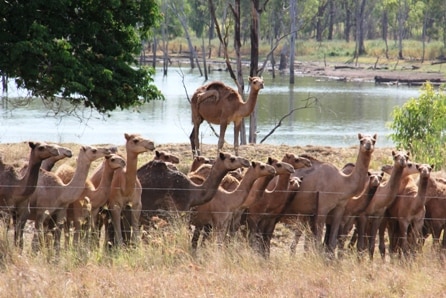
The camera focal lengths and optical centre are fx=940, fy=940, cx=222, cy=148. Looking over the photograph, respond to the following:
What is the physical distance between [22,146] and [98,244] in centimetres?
969

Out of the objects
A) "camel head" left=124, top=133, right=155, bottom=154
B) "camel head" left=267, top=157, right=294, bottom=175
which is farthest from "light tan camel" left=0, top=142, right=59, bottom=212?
"camel head" left=267, top=157, right=294, bottom=175

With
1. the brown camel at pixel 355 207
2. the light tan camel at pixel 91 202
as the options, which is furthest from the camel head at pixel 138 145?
the brown camel at pixel 355 207

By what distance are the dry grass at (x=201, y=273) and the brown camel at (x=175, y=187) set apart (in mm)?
319

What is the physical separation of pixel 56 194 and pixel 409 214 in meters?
4.47

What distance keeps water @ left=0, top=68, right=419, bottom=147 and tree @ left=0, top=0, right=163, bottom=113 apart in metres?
2.99

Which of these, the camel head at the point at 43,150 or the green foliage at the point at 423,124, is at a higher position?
the camel head at the point at 43,150

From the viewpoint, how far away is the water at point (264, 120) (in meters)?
30.3

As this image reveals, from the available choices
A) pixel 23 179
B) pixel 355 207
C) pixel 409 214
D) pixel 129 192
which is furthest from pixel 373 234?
pixel 23 179

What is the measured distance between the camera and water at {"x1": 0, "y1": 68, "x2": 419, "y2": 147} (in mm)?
30344

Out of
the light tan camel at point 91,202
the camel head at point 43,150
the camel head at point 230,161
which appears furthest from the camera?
the camel head at point 230,161

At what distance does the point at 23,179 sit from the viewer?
36.1ft

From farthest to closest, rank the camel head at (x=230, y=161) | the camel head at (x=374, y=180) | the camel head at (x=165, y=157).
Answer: the camel head at (x=165, y=157)
the camel head at (x=374, y=180)
the camel head at (x=230, y=161)

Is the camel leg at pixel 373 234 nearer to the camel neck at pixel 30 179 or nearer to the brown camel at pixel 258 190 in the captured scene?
the brown camel at pixel 258 190

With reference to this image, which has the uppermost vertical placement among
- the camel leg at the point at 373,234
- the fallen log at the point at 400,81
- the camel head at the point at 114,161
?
the camel head at the point at 114,161
